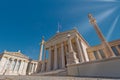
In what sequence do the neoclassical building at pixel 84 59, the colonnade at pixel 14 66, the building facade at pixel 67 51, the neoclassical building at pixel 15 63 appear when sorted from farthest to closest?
the neoclassical building at pixel 15 63, the colonnade at pixel 14 66, the building facade at pixel 67 51, the neoclassical building at pixel 84 59

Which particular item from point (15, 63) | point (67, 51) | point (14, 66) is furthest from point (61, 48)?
point (14, 66)

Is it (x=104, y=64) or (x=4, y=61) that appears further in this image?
(x=4, y=61)

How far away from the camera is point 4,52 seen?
40812mm

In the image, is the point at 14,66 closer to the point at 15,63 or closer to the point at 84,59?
the point at 15,63

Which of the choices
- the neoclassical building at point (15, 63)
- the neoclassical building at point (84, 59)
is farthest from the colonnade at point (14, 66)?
the neoclassical building at point (84, 59)

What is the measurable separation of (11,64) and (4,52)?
5838 millimetres

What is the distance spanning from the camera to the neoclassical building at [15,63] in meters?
39.6

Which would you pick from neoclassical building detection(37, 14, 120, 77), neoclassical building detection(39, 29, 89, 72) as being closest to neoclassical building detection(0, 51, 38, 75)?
neoclassical building detection(37, 14, 120, 77)

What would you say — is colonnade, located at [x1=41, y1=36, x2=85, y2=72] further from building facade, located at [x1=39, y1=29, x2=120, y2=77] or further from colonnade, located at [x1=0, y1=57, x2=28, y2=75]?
colonnade, located at [x1=0, y1=57, x2=28, y2=75]

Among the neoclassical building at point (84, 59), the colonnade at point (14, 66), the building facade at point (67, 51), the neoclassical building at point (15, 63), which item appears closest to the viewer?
the neoclassical building at point (84, 59)

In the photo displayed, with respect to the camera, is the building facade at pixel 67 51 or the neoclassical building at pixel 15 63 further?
the neoclassical building at pixel 15 63

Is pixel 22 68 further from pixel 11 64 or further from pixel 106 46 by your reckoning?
pixel 106 46

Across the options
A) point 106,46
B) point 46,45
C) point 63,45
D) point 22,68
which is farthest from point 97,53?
point 22,68

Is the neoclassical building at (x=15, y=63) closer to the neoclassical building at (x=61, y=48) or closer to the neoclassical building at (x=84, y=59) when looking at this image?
the neoclassical building at (x=84, y=59)
